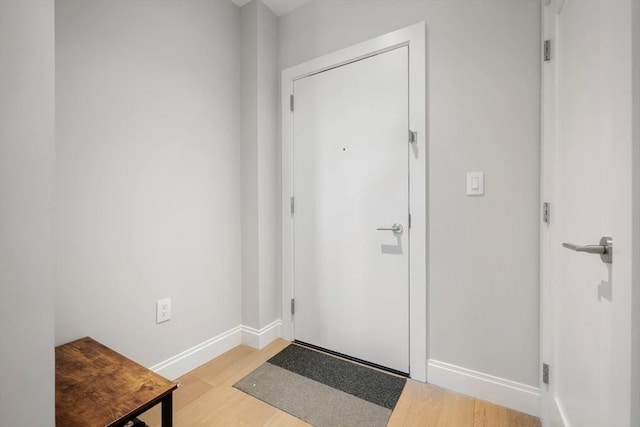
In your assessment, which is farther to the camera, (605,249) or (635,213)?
(605,249)

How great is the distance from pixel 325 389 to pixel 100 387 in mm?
1040

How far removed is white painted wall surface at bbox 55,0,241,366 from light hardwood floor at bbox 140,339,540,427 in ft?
1.03

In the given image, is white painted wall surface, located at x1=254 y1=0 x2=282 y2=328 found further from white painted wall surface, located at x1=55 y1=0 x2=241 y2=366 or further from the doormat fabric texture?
the doormat fabric texture

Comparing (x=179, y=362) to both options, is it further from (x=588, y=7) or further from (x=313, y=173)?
(x=588, y=7)

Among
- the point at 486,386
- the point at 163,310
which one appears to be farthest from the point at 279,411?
the point at 486,386

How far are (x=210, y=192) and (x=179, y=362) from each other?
106 cm

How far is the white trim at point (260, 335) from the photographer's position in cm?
202

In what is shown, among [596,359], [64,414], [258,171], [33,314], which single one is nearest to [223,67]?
[258,171]

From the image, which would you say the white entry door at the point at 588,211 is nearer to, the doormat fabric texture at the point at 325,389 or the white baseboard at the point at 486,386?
the white baseboard at the point at 486,386

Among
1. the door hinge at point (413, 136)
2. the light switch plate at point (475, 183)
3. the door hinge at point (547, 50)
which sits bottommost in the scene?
the light switch plate at point (475, 183)

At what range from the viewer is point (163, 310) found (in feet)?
5.39

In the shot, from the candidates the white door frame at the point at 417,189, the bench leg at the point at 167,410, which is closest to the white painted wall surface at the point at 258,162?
the white door frame at the point at 417,189

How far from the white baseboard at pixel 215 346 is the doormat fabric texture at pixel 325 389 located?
220 millimetres

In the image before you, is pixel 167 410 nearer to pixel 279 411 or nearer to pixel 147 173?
pixel 279 411
